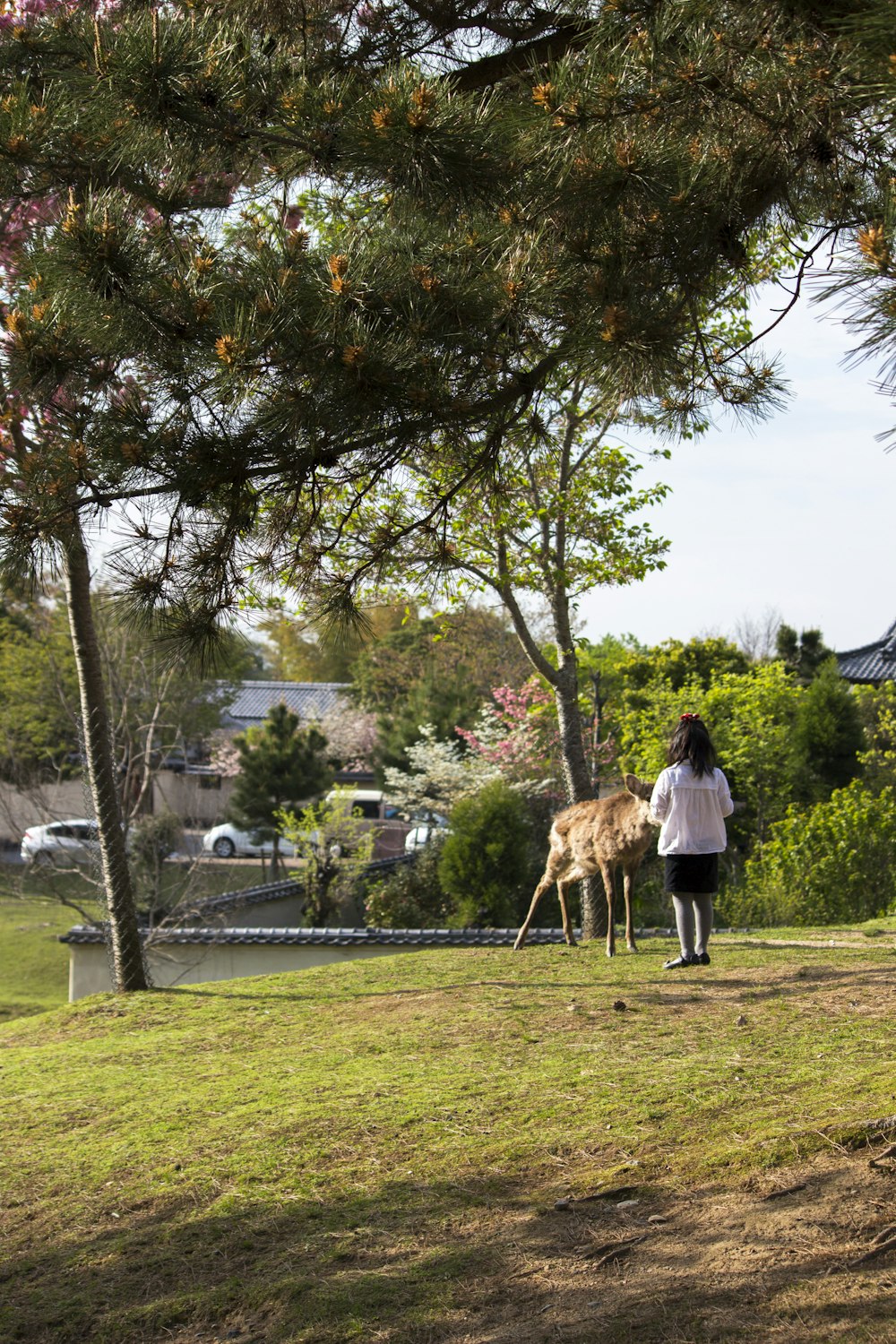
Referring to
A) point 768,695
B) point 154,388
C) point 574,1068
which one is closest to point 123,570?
point 154,388

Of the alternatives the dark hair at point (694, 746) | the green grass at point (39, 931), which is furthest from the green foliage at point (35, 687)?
the dark hair at point (694, 746)

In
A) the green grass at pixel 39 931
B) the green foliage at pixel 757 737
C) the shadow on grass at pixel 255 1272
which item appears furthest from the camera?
the green foliage at pixel 757 737

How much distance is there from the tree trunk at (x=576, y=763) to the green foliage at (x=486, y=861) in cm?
360

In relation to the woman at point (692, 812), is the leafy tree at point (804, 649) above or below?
above

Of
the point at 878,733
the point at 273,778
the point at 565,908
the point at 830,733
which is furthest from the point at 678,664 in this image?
the point at 565,908

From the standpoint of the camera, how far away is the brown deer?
8266mm

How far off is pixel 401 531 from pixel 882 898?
9.32m

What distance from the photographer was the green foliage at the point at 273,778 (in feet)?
84.6

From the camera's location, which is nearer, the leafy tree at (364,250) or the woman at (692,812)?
the leafy tree at (364,250)

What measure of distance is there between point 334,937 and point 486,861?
2339 mm

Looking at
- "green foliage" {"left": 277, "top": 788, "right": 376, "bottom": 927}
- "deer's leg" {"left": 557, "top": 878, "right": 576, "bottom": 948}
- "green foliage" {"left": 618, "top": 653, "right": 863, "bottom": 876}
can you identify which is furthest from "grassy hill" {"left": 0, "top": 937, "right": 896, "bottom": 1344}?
"green foliage" {"left": 277, "top": 788, "right": 376, "bottom": 927}

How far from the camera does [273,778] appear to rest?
25.8 meters

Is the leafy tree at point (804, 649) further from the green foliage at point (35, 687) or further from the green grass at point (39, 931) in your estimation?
the green foliage at point (35, 687)

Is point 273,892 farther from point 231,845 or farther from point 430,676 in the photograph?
point 231,845
